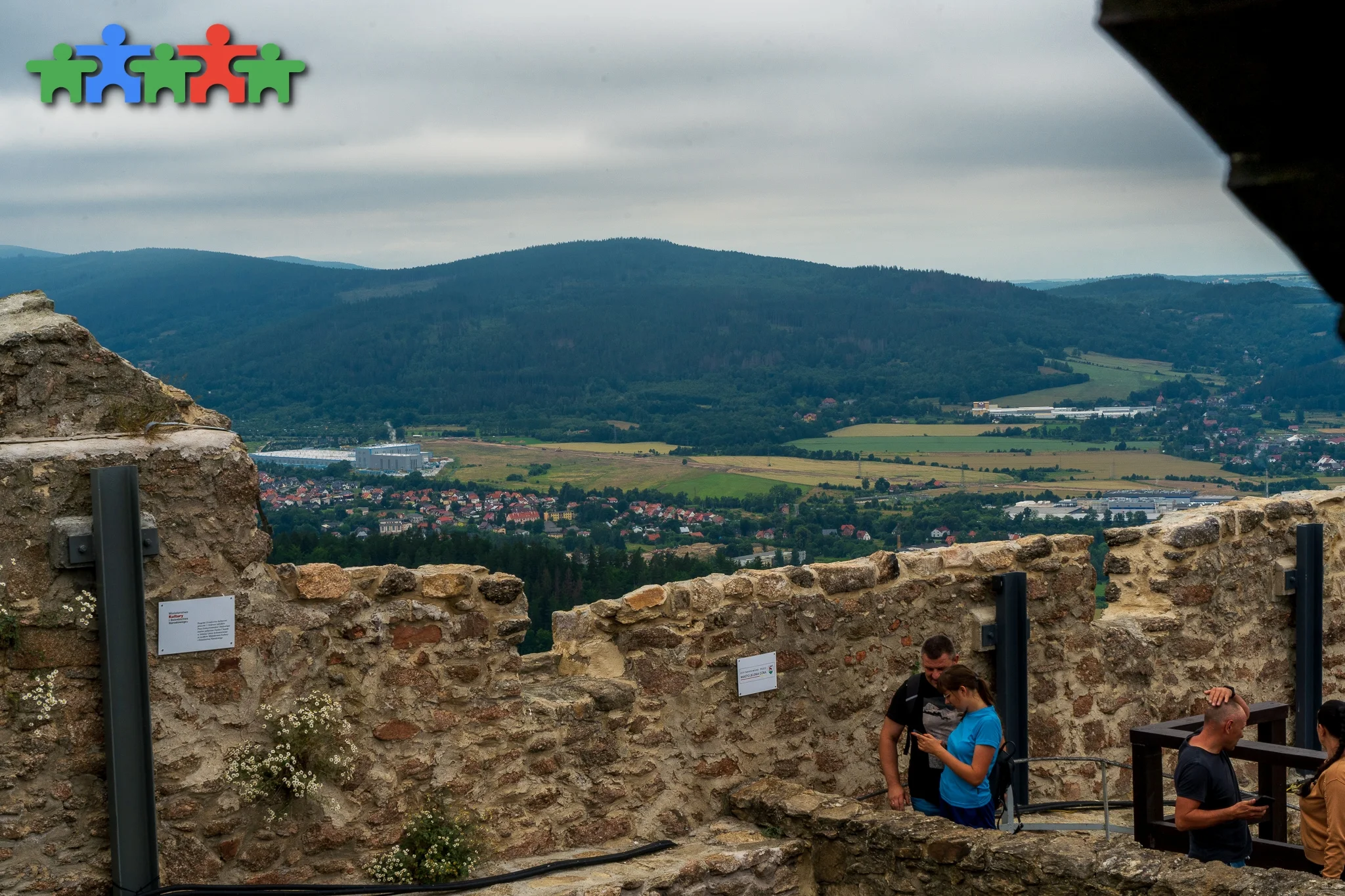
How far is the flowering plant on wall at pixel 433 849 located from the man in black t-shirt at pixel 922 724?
1.88 m

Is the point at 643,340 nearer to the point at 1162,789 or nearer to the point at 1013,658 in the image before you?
the point at 1013,658

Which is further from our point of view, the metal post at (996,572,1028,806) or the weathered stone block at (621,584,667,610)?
the metal post at (996,572,1028,806)

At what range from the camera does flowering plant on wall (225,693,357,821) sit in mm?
5086

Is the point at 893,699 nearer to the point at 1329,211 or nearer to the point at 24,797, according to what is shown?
the point at 24,797

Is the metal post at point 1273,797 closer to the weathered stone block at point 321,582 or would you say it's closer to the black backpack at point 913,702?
the black backpack at point 913,702

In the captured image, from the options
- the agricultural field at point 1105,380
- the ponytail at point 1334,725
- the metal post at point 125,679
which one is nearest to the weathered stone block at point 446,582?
the metal post at point 125,679

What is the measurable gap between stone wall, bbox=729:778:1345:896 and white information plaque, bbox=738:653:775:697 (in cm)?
47

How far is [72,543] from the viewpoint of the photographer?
4699 mm

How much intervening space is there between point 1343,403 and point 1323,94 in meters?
45.8

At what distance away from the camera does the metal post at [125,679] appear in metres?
4.75

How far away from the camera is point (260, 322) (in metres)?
70.8

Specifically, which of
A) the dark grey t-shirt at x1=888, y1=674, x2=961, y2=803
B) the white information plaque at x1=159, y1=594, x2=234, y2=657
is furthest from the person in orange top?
the white information plaque at x1=159, y1=594, x2=234, y2=657

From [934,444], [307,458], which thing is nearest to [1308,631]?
[307,458]

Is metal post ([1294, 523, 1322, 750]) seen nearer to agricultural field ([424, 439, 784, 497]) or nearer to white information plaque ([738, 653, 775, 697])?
white information plaque ([738, 653, 775, 697])
